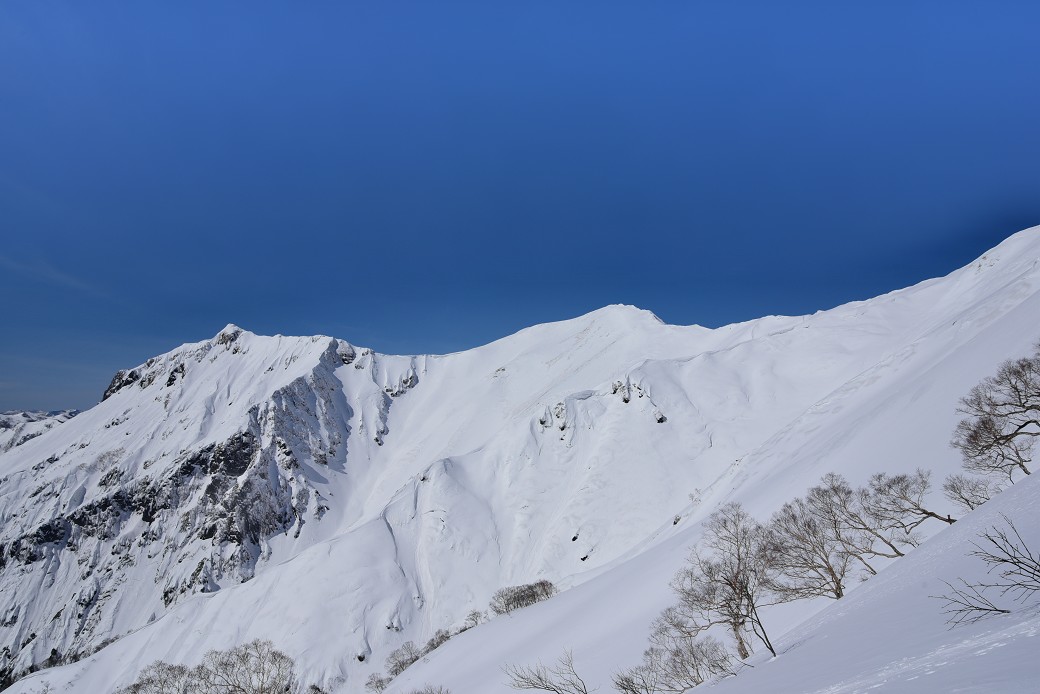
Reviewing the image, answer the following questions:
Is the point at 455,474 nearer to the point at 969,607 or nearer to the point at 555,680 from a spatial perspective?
the point at 555,680

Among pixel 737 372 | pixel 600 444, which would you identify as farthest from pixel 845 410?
pixel 600 444

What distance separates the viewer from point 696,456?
3691 inches

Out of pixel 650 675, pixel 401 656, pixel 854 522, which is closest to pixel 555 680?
pixel 650 675

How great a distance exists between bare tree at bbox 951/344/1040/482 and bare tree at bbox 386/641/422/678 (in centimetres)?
7695

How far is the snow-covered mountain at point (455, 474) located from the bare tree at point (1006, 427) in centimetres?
415

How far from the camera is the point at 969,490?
25.5 metres

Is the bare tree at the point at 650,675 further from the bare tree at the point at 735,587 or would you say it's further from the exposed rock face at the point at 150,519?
the exposed rock face at the point at 150,519

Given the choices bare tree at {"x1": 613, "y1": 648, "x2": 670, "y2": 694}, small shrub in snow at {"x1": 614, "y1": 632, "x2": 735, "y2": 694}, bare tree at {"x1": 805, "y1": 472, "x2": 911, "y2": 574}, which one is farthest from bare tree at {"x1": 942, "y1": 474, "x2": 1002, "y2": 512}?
bare tree at {"x1": 613, "y1": 648, "x2": 670, "y2": 694}

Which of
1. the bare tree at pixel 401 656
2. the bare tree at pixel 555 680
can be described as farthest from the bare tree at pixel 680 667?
the bare tree at pixel 401 656

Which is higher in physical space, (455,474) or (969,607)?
(455,474)

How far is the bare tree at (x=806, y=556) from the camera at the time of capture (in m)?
23.9

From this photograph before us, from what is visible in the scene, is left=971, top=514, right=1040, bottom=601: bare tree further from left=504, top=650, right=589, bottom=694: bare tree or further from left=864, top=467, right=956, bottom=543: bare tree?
left=864, top=467, right=956, bottom=543: bare tree

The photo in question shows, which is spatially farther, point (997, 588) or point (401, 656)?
point (401, 656)

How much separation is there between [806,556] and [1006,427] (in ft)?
43.6
